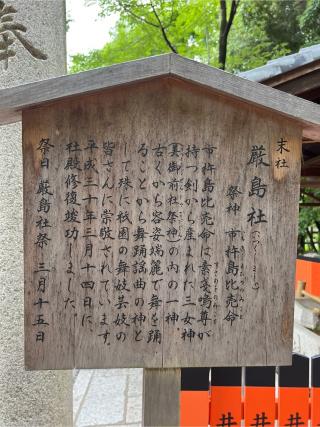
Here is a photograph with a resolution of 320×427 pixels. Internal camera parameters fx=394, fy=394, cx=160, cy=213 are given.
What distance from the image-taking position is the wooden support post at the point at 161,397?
71.7 inches

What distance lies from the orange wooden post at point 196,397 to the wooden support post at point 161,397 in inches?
19.3

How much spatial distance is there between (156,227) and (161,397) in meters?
0.85

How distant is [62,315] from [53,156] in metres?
0.65

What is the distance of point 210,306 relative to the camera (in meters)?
1.64

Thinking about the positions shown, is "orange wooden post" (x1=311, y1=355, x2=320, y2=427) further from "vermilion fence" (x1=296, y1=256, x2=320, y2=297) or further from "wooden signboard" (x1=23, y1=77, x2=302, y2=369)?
"vermilion fence" (x1=296, y1=256, x2=320, y2=297)

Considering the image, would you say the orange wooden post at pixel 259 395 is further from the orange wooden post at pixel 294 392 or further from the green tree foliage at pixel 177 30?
the green tree foliage at pixel 177 30

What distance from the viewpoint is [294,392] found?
2.48 meters

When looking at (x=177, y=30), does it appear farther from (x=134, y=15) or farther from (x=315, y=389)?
(x=315, y=389)

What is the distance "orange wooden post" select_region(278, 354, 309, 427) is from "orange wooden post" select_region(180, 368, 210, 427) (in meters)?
0.48

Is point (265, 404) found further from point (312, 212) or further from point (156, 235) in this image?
point (312, 212)

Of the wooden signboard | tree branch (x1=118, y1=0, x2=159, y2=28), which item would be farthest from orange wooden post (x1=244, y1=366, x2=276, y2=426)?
tree branch (x1=118, y1=0, x2=159, y2=28)

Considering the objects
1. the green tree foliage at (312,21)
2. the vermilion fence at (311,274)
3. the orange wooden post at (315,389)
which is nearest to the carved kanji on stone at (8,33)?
the orange wooden post at (315,389)

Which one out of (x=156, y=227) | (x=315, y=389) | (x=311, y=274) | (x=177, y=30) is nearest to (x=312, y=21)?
(x=177, y=30)

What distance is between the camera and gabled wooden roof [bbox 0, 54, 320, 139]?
1.45m
